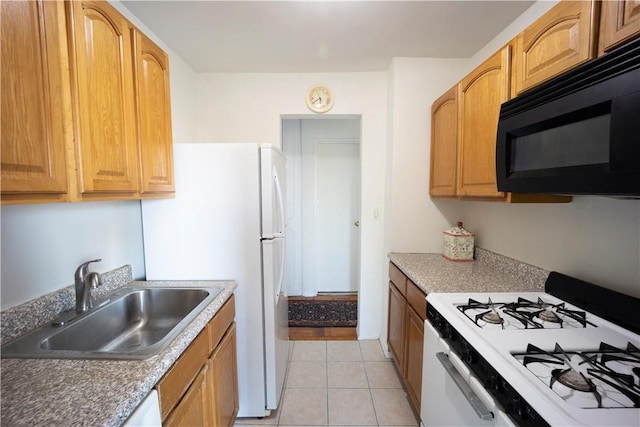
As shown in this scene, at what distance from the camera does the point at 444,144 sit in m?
1.88

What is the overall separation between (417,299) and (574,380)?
85 cm

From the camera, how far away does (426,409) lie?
4.42 ft

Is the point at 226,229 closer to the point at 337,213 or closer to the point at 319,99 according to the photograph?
the point at 319,99

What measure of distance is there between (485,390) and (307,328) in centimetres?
212

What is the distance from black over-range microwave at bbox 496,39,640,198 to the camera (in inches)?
25.7

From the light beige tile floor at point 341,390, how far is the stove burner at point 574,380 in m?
1.28

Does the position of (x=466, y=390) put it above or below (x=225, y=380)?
above

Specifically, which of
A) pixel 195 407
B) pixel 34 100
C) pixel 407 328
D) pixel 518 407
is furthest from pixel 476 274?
pixel 34 100

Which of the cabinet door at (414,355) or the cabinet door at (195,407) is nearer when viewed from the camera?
the cabinet door at (195,407)

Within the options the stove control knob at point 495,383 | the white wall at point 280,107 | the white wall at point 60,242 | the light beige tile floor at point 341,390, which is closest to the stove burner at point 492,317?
the stove control knob at point 495,383

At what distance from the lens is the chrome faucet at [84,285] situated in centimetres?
112

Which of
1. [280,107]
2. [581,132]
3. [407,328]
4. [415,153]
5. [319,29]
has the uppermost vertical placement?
[319,29]

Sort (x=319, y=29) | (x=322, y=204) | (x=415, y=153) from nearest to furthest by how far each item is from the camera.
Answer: (x=319, y=29)
(x=415, y=153)
(x=322, y=204)

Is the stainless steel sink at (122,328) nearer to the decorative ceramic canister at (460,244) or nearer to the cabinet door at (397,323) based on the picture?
the cabinet door at (397,323)
